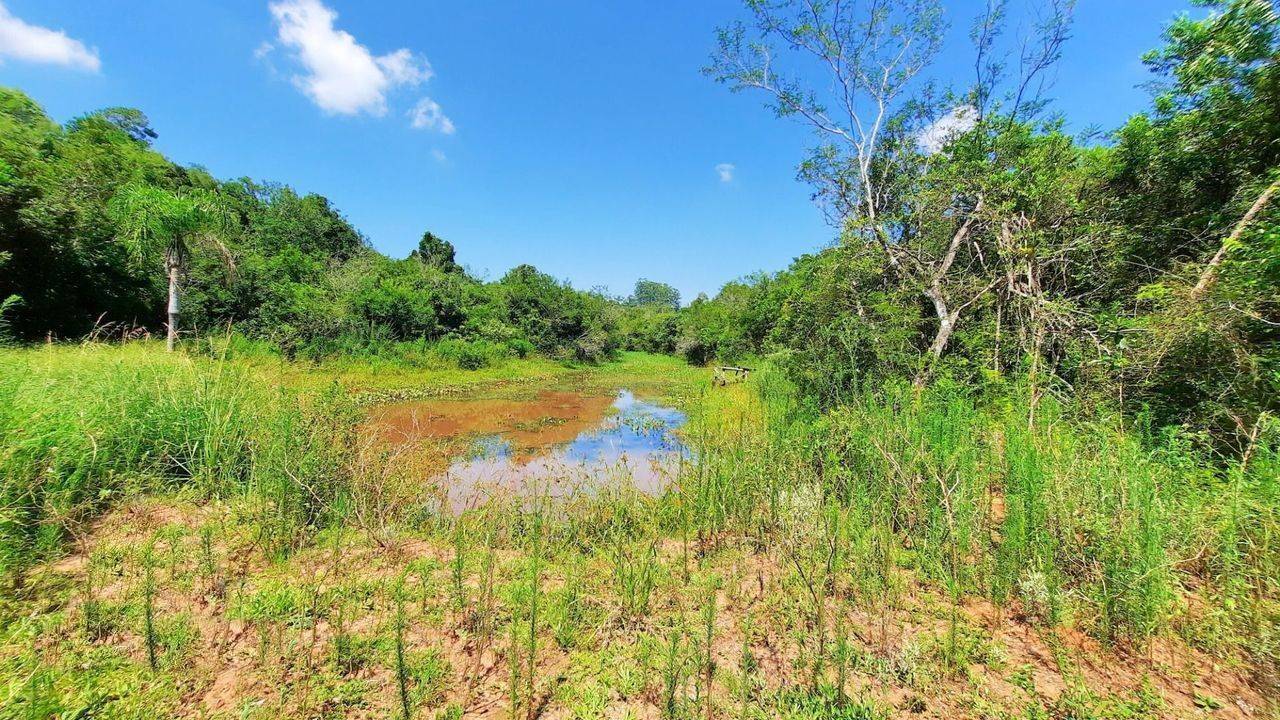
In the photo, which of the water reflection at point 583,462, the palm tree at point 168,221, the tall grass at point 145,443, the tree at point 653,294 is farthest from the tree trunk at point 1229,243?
the tree at point 653,294

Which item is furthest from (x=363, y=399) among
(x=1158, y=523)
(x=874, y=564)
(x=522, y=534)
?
(x=1158, y=523)

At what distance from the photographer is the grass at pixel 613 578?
2.12 m

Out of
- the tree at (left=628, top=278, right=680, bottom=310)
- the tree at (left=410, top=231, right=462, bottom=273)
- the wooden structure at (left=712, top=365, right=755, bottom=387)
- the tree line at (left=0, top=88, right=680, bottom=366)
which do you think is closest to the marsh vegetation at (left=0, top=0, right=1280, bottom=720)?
the tree line at (left=0, top=88, right=680, bottom=366)

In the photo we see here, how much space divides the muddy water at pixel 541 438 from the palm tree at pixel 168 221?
430cm

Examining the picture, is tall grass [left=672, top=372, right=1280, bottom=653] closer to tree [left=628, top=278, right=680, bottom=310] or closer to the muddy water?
the muddy water

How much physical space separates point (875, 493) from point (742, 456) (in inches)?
49.9

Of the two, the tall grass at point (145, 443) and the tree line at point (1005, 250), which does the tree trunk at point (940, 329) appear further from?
the tall grass at point (145, 443)

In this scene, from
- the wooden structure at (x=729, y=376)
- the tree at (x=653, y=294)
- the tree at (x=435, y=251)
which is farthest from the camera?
the tree at (x=653, y=294)

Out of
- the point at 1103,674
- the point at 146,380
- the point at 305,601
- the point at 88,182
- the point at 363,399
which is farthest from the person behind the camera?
the point at 88,182

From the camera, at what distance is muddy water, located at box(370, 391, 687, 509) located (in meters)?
5.42

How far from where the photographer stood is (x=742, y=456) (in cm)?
443

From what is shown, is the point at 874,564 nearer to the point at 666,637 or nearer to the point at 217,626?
the point at 666,637

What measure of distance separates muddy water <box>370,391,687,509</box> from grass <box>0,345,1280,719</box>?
1.07 metres

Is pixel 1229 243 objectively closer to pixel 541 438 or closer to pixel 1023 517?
pixel 1023 517
